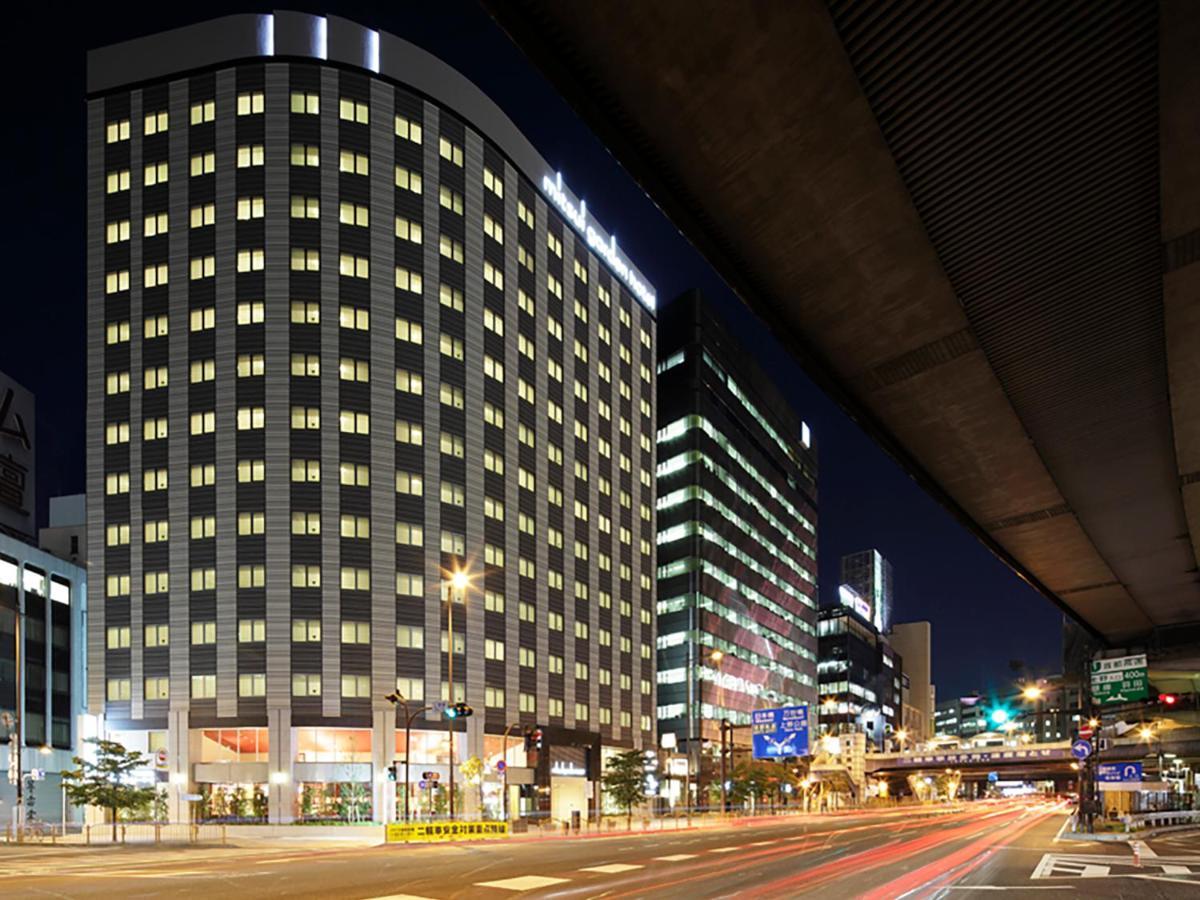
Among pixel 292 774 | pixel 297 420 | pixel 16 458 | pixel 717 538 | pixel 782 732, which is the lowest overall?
pixel 292 774

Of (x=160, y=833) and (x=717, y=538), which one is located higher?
(x=717, y=538)

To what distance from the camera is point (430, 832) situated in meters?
51.2

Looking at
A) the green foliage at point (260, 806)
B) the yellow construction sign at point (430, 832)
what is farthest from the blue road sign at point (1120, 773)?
the green foliage at point (260, 806)

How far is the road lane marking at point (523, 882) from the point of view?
88.2 ft

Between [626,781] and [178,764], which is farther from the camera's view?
[626,781]

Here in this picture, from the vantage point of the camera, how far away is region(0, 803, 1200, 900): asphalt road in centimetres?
2588

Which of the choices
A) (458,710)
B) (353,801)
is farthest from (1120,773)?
(353,801)

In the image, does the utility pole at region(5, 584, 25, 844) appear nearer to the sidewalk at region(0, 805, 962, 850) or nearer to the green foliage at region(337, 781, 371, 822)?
the sidewalk at region(0, 805, 962, 850)

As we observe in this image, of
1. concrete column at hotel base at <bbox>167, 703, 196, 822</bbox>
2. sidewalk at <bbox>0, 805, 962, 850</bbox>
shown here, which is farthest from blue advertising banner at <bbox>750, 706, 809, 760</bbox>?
concrete column at hotel base at <bbox>167, 703, 196, 822</bbox>

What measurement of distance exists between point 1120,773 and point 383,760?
51.9m

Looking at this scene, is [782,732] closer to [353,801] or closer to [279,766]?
[353,801]

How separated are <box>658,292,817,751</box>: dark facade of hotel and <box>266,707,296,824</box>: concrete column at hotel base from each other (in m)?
53.2

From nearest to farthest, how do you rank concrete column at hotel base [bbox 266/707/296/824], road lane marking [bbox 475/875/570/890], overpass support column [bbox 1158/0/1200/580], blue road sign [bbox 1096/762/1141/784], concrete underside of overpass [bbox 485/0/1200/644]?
concrete underside of overpass [bbox 485/0/1200/644]
overpass support column [bbox 1158/0/1200/580]
road lane marking [bbox 475/875/570/890]
blue road sign [bbox 1096/762/1141/784]
concrete column at hotel base [bbox 266/707/296/824]

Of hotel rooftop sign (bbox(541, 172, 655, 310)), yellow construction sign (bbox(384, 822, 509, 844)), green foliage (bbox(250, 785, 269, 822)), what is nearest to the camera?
yellow construction sign (bbox(384, 822, 509, 844))
